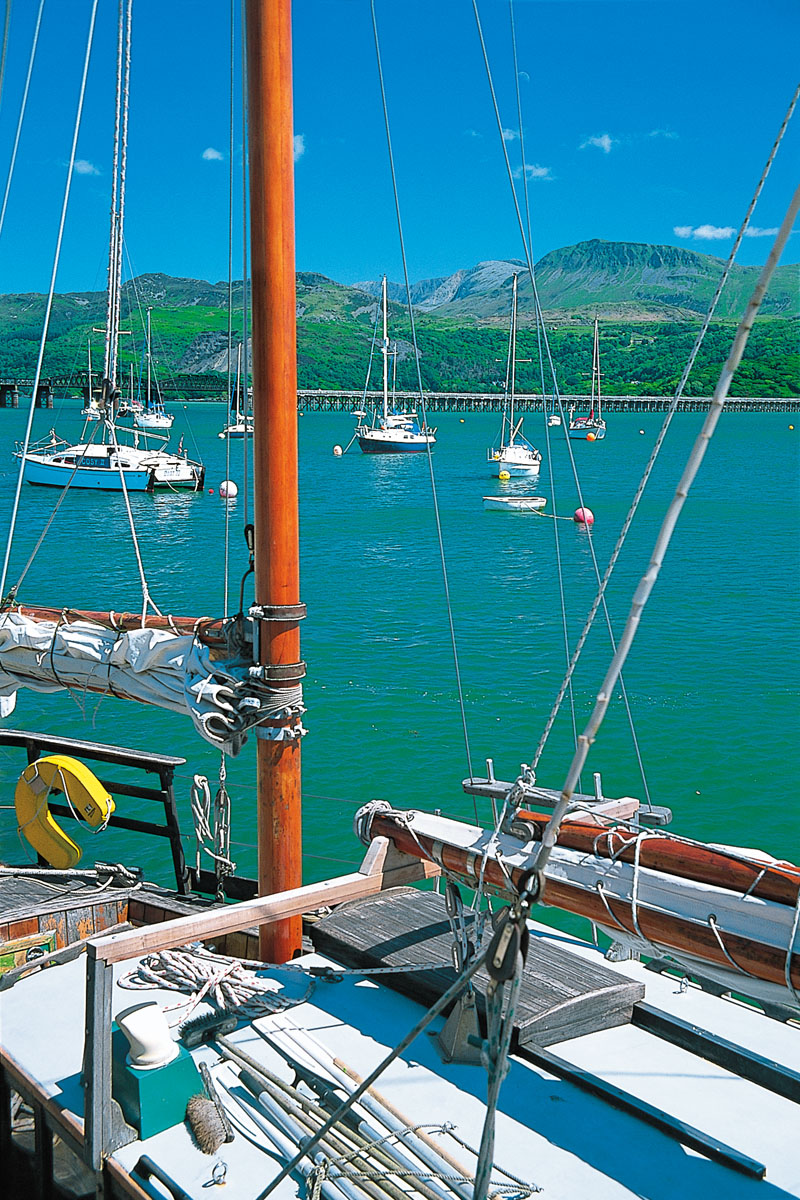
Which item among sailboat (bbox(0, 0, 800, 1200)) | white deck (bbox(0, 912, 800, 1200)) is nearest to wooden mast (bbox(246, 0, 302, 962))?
sailboat (bbox(0, 0, 800, 1200))

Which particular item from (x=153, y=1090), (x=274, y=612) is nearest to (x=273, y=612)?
(x=274, y=612)

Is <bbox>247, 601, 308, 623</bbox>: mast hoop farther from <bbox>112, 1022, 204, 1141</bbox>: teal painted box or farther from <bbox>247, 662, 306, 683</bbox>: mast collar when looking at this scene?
<bbox>112, 1022, 204, 1141</bbox>: teal painted box

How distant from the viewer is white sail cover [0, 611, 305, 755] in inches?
247

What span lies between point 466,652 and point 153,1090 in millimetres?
22350

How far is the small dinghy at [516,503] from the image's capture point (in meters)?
62.1

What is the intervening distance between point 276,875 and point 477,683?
1728 centimetres

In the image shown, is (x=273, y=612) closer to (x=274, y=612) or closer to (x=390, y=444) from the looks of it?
(x=274, y=612)

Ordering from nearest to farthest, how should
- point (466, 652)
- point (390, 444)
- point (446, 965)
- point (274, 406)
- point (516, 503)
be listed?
point (446, 965)
point (274, 406)
point (466, 652)
point (516, 503)
point (390, 444)

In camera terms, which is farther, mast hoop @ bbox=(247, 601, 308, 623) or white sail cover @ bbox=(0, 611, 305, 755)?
white sail cover @ bbox=(0, 611, 305, 755)

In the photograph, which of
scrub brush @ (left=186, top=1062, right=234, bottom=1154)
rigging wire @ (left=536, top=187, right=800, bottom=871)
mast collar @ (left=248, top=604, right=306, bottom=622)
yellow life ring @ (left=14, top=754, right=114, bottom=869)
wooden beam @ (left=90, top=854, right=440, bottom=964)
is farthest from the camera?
yellow life ring @ (left=14, top=754, right=114, bottom=869)

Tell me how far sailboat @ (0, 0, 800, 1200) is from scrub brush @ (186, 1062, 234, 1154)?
2cm

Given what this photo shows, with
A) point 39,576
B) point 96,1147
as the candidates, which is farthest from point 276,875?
point 39,576

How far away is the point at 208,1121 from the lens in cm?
451

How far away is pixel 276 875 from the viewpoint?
6227mm
